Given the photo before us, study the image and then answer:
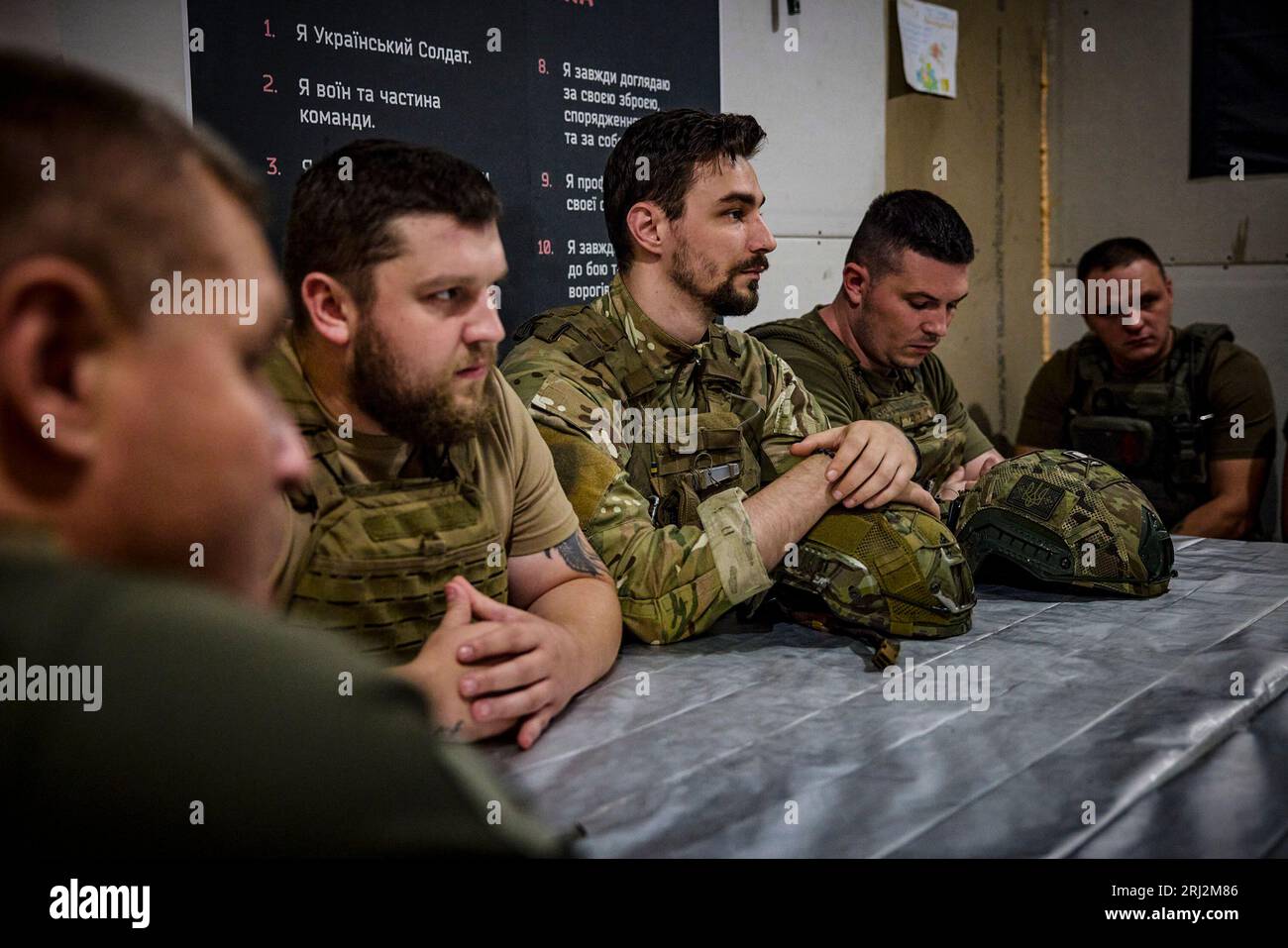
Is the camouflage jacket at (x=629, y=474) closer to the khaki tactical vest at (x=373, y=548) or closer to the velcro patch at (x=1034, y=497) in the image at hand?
the khaki tactical vest at (x=373, y=548)

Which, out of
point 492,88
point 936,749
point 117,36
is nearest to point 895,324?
point 492,88

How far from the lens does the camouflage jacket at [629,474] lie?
1898mm

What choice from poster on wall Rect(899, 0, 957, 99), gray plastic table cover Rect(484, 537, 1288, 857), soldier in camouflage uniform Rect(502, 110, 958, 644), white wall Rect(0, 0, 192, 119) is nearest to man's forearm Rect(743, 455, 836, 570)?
soldier in camouflage uniform Rect(502, 110, 958, 644)

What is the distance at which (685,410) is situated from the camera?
2199 mm

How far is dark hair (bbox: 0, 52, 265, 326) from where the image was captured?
1.58 feet

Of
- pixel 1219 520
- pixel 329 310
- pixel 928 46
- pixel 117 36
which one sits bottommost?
pixel 1219 520

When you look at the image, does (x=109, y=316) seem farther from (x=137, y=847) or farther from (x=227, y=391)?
(x=137, y=847)

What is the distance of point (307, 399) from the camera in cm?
150

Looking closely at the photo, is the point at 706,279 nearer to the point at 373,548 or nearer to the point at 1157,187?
the point at 373,548

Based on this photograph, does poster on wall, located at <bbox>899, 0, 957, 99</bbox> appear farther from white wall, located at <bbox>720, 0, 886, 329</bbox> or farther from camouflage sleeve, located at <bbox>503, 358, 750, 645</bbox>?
camouflage sleeve, located at <bbox>503, 358, 750, 645</bbox>

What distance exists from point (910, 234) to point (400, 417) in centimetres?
179

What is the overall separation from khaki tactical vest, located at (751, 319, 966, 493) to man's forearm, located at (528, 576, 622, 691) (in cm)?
121
